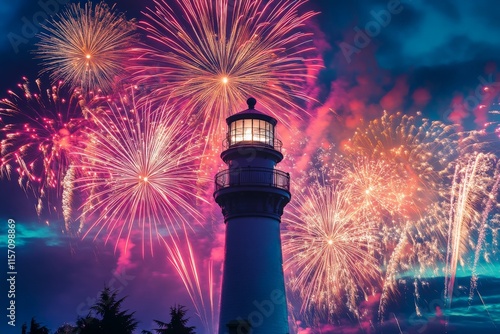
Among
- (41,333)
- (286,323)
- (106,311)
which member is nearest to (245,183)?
(286,323)

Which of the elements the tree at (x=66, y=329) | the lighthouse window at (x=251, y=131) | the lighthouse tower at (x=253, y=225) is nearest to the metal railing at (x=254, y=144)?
the lighthouse tower at (x=253, y=225)

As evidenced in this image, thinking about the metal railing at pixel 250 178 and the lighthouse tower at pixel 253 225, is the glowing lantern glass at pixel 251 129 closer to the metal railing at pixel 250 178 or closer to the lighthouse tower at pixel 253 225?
the lighthouse tower at pixel 253 225

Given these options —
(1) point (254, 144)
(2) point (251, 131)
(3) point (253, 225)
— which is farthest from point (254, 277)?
(2) point (251, 131)

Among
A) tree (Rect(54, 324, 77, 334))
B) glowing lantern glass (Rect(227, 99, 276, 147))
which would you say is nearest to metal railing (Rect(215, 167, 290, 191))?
glowing lantern glass (Rect(227, 99, 276, 147))

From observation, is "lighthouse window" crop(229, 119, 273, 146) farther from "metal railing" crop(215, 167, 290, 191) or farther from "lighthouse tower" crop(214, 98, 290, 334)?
"metal railing" crop(215, 167, 290, 191)

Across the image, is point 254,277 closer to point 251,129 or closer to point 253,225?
point 253,225

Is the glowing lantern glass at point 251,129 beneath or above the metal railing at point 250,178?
above

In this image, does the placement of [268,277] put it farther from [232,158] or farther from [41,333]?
[41,333]
